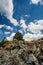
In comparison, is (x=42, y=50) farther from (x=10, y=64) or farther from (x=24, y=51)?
(x=10, y=64)

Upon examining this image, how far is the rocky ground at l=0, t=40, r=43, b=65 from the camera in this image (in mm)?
91125

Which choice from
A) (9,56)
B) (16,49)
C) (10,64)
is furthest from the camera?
(16,49)

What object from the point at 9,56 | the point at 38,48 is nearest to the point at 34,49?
the point at 38,48

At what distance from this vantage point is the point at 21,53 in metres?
96.9

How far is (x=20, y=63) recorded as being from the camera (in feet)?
295

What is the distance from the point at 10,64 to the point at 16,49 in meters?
15.5

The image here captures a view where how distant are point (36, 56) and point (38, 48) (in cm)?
742

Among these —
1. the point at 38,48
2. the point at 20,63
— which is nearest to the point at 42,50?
the point at 38,48

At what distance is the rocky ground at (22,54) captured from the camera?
9112 cm

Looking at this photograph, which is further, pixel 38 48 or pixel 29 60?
pixel 38 48

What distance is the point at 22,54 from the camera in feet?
318

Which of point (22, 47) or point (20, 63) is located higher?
point (22, 47)

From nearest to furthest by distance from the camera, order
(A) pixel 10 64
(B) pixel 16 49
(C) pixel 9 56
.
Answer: (A) pixel 10 64, (C) pixel 9 56, (B) pixel 16 49

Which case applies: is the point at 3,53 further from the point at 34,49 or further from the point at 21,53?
the point at 34,49
